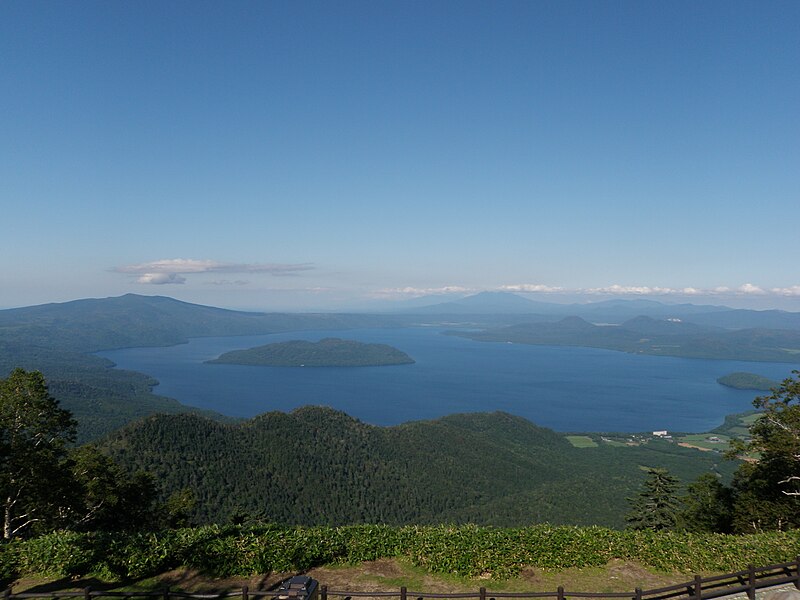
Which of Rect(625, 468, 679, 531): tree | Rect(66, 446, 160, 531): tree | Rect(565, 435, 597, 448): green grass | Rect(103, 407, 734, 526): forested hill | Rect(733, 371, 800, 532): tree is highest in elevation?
Rect(733, 371, 800, 532): tree

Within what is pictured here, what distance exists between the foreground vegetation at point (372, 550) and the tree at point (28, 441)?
5.97 m

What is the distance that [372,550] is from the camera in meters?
12.9

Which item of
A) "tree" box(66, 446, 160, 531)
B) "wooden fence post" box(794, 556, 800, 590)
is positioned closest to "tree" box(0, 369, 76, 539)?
"tree" box(66, 446, 160, 531)

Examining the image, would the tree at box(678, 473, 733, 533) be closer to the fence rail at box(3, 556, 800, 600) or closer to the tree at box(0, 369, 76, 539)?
the fence rail at box(3, 556, 800, 600)

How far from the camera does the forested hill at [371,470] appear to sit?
70.6 m

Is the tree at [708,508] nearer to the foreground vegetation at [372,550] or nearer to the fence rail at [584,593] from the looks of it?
the foreground vegetation at [372,550]

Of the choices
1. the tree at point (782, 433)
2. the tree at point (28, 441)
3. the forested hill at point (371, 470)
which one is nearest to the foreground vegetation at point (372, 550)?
the tree at point (782, 433)

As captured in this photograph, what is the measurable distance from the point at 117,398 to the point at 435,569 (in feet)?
704

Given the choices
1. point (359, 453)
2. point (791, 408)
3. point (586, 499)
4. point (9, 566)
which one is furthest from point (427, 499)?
point (9, 566)

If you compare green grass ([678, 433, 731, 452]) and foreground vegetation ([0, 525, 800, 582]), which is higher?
foreground vegetation ([0, 525, 800, 582])

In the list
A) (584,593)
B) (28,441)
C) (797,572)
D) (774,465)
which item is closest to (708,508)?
(774,465)

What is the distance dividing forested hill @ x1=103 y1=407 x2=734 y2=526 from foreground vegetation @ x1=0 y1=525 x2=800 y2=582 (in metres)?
48.4

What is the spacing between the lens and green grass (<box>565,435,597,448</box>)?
133500 millimetres

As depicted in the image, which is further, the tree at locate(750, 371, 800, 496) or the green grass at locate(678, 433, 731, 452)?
the green grass at locate(678, 433, 731, 452)
